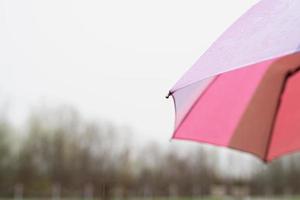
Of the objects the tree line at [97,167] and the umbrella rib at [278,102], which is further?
the tree line at [97,167]

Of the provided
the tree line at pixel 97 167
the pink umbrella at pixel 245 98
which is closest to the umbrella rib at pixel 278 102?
the pink umbrella at pixel 245 98

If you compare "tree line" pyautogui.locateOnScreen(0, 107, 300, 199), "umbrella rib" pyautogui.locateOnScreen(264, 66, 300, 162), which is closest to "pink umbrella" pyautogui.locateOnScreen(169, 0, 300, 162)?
"umbrella rib" pyautogui.locateOnScreen(264, 66, 300, 162)

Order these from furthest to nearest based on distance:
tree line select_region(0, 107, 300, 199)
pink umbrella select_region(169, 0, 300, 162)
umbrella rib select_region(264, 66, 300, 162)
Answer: tree line select_region(0, 107, 300, 199)
umbrella rib select_region(264, 66, 300, 162)
pink umbrella select_region(169, 0, 300, 162)

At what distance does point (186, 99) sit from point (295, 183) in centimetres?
3272

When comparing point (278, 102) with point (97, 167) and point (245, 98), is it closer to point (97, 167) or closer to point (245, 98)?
point (245, 98)

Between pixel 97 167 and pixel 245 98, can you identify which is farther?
pixel 97 167

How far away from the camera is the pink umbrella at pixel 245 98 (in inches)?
63.7

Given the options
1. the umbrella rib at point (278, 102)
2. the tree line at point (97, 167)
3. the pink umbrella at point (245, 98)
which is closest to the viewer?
A: the pink umbrella at point (245, 98)

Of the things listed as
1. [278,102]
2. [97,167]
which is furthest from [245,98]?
[97,167]

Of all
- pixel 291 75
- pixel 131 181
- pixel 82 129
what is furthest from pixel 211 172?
pixel 291 75

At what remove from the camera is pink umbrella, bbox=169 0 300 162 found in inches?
63.7

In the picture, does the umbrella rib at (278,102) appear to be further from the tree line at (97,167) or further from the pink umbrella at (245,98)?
the tree line at (97,167)

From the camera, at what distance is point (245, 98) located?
2.21 m

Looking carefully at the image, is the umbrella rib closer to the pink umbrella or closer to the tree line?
the pink umbrella
